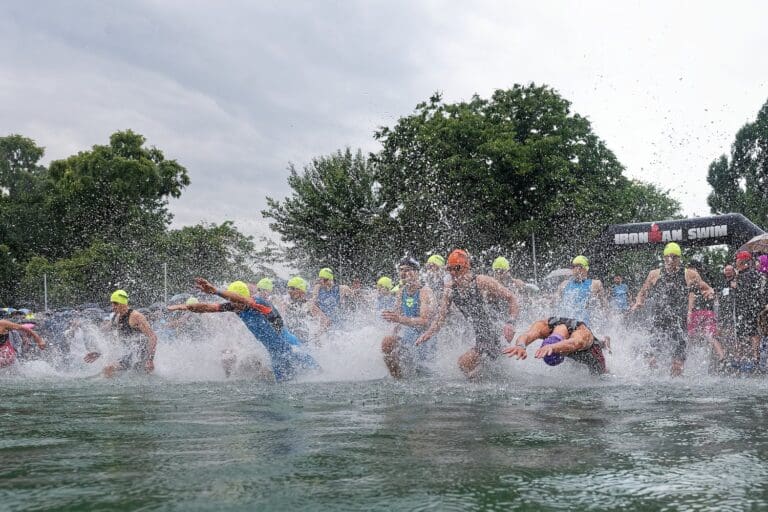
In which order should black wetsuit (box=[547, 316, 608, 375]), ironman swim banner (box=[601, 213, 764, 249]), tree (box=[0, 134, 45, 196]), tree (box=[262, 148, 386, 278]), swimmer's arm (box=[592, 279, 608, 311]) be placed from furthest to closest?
tree (box=[0, 134, 45, 196]) → tree (box=[262, 148, 386, 278]) → ironman swim banner (box=[601, 213, 764, 249]) → swimmer's arm (box=[592, 279, 608, 311]) → black wetsuit (box=[547, 316, 608, 375])

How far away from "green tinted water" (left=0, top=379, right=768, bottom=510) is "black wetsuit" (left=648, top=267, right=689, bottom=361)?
111 inches

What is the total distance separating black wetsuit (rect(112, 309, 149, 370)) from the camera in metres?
10.4

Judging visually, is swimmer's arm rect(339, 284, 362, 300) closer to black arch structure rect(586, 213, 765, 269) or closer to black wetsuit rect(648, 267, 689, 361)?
black wetsuit rect(648, 267, 689, 361)

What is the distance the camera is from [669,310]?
9.47m

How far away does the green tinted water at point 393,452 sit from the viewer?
8.47ft

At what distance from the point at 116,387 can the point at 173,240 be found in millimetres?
35063

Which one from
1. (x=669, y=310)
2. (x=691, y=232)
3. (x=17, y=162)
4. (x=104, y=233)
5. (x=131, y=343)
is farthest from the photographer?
(x=17, y=162)

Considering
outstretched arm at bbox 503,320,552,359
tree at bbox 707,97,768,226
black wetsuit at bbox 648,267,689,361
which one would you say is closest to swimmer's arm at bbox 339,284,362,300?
black wetsuit at bbox 648,267,689,361

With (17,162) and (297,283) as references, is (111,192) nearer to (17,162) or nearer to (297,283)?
(17,162)

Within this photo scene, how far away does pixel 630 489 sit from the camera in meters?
2.67

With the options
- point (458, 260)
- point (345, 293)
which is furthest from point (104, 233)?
point (458, 260)

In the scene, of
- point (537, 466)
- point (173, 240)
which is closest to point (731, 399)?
point (537, 466)

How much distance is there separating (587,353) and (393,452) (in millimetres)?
4821

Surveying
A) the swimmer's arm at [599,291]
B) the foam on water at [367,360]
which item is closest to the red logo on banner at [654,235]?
the foam on water at [367,360]
